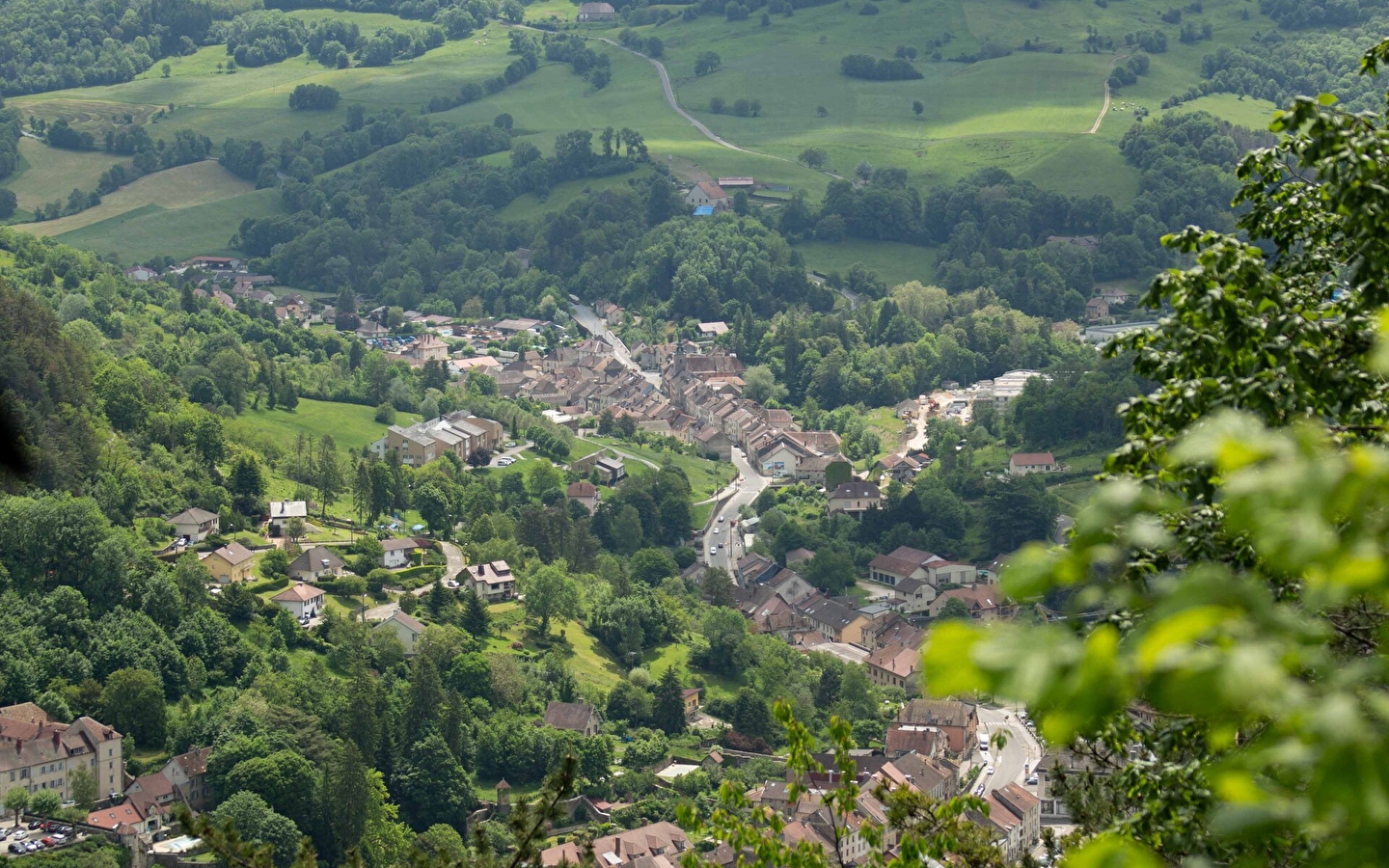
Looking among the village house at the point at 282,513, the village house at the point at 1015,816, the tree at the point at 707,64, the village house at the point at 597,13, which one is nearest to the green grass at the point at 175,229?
the tree at the point at 707,64

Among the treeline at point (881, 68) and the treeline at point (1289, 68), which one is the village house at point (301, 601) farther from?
the treeline at point (881, 68)

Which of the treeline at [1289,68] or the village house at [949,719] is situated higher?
the treeline at [1289,68]

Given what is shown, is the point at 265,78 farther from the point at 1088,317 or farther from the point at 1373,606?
the point at 1373,606

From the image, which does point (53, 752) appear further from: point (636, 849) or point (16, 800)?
point (636, 849)

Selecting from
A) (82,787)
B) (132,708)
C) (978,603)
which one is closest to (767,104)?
(978,603)

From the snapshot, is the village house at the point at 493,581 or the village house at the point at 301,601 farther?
the village house at the point at 493,581

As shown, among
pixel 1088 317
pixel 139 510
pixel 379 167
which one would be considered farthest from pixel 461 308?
pixel 139 510
